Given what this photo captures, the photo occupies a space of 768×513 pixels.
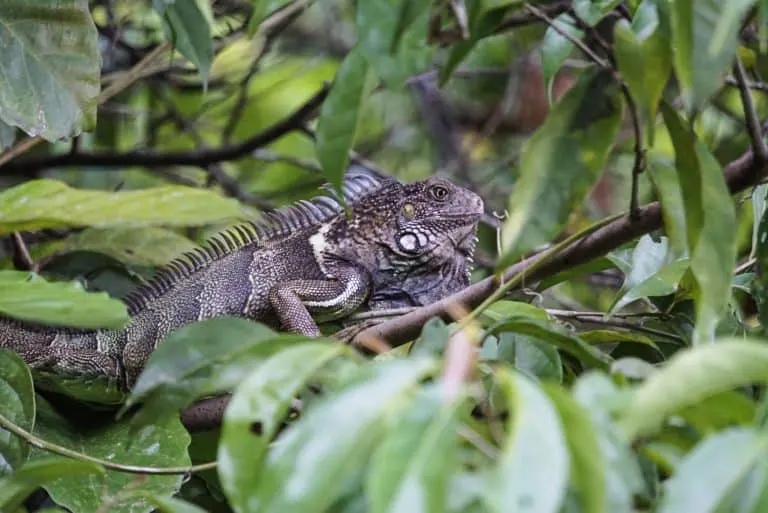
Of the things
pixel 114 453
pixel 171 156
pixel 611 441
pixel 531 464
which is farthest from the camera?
pixel 171 156

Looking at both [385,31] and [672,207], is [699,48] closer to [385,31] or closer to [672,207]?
[672,207]

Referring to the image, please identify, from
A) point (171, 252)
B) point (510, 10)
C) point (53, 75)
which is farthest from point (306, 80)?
point (510, 10)

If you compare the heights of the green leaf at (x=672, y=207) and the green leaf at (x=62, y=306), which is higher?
the green leaf at (x=672, y=207)

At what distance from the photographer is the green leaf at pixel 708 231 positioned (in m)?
1.51

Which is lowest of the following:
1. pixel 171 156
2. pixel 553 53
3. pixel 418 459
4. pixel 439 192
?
pixel 171 156

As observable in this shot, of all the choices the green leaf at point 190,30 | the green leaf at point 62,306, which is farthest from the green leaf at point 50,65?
the green leaf at point 62,306

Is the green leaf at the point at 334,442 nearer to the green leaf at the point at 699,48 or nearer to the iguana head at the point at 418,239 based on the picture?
the green leaf at the point at 699,48

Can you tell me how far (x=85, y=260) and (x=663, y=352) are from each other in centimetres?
171

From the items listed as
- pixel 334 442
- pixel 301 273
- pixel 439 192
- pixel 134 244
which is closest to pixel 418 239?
pixel 439 192

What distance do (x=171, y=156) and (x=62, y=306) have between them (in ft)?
7.83

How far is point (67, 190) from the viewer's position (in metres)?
2.31

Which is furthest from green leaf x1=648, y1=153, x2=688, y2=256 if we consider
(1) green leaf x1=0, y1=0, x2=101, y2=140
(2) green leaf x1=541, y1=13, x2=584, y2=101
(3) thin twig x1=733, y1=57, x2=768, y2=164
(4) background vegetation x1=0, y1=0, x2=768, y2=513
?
(1) green leaf x1=0, y1=0, x2=101, y2=140

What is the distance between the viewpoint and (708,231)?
60.4 inches

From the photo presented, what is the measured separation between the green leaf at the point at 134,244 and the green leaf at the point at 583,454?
2420 millimetres
